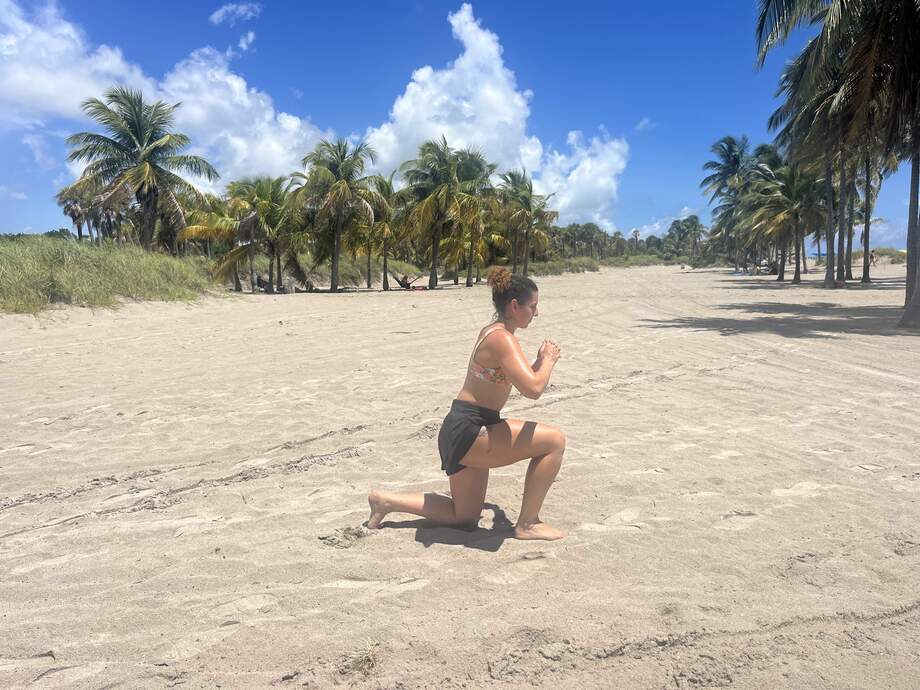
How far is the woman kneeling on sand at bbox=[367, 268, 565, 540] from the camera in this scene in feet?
8.95

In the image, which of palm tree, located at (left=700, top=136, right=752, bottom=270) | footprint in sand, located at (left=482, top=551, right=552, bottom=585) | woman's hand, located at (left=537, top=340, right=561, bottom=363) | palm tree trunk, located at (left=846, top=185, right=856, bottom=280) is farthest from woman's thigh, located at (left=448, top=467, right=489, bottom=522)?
palm tree, located at (left=700, top=136, right=752, bottom=270)

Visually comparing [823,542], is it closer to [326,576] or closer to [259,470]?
[326,576]

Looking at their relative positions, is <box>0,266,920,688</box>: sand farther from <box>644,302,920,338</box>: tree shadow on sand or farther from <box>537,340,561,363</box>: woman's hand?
<box>644,302,920,338</box>: tree shadow on sand

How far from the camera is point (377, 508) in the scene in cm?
306

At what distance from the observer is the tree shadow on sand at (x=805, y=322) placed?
34.7ft

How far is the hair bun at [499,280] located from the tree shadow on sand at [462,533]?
1.28m

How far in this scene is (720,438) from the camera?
4.55 m

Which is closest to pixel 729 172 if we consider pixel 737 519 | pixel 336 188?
pixel 336 188

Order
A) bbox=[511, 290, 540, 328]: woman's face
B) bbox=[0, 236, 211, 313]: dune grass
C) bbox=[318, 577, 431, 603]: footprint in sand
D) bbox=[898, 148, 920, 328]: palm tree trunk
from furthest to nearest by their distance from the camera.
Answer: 1. bbox=[898, 148, 920, 328]: palm tree trunk
2. bbox=[0, 236, 211, 313]: dune grass
3. bbox=[511, 290, 540, 328]: woman's face
4. bbox=[318, 577, 431, 603]: footprint in sand

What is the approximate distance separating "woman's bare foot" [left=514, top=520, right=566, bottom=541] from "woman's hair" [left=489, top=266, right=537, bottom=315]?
1.12 m

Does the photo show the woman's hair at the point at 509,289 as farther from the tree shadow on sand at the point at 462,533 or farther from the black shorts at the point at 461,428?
the tree shadow on sand at the point at 462,533

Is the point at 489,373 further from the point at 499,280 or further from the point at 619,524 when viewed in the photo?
the point at 619,524

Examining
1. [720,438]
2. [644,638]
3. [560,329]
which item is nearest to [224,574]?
[644,638]

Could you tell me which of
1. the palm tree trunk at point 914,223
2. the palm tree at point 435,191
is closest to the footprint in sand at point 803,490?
the palm tree trunk at point 914,223
